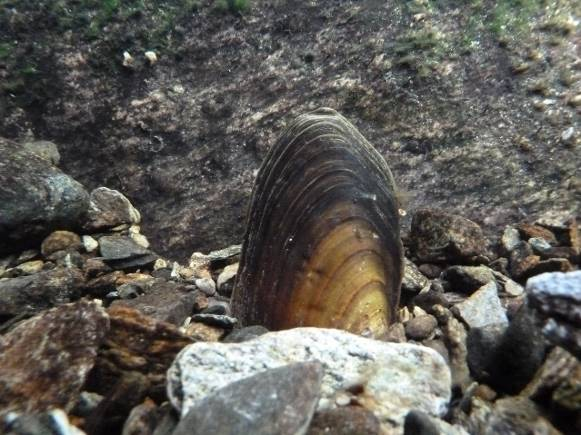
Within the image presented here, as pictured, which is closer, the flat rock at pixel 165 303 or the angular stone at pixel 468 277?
the flat rock at pixel 165 303

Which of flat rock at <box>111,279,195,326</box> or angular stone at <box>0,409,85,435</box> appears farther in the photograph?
flat rock at <box>111,279,195,326</box>

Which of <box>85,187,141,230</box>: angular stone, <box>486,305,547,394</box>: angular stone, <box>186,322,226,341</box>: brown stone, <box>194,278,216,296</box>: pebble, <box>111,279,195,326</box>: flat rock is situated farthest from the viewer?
<box>85,187,141,230</box>: angular stone

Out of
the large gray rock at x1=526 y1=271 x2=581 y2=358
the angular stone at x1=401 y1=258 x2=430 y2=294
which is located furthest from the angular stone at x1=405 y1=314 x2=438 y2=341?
the large gray rock at x1=526 y1=271 x2=581 y2=358

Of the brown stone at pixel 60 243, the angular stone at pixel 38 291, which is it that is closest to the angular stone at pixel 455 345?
the angular stone at pixel 38 291

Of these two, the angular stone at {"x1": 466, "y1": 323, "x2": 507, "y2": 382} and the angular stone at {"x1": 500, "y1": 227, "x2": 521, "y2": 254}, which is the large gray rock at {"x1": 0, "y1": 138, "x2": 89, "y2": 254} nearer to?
the angular stone at {"x1": 466, "y1": 323, "x2": 507, "y2": 382}

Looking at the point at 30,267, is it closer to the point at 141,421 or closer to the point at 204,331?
the point at 204,331

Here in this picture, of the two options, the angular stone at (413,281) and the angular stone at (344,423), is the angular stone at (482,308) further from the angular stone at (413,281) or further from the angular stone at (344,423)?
the angular stone at (344,423)
